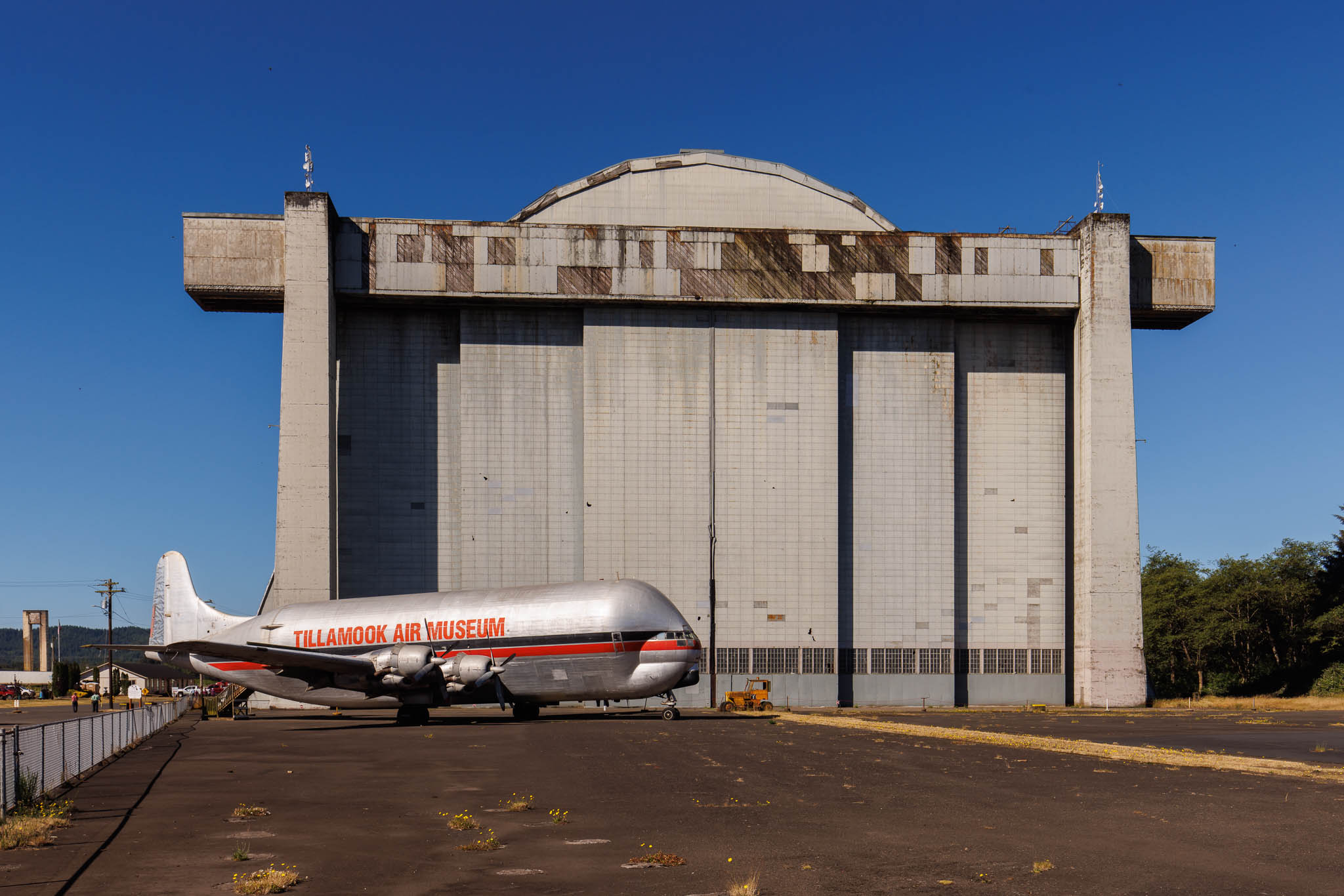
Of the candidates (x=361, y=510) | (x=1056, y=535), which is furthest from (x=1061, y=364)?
(x=361, y=510)

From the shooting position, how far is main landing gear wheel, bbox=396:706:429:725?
4394cm

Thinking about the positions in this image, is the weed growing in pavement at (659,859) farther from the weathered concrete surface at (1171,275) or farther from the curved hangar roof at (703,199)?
the weathered concrete surface at (1171,275)

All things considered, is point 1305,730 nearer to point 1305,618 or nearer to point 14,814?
point 14,814

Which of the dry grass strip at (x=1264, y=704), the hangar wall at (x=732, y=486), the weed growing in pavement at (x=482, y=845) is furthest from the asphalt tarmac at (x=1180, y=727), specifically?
the weed growing in pavement at (x=482, y=845)

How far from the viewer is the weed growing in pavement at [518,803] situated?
18.0 metres

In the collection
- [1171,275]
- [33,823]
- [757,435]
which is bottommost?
[33,823]

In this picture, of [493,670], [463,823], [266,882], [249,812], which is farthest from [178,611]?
[266,882]

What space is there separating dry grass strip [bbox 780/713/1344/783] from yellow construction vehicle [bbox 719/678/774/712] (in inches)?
508

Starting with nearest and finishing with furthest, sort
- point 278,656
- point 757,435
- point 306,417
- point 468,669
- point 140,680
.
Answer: point 278,656
point 468,669
point 306,417
point 757,435
point 140,680

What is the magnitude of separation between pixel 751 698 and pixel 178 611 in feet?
96.5

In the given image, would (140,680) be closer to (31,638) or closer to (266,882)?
(31,638)

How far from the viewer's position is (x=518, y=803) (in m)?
18.4

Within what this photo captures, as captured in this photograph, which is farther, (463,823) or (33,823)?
(463,823)

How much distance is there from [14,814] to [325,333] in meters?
42.4
